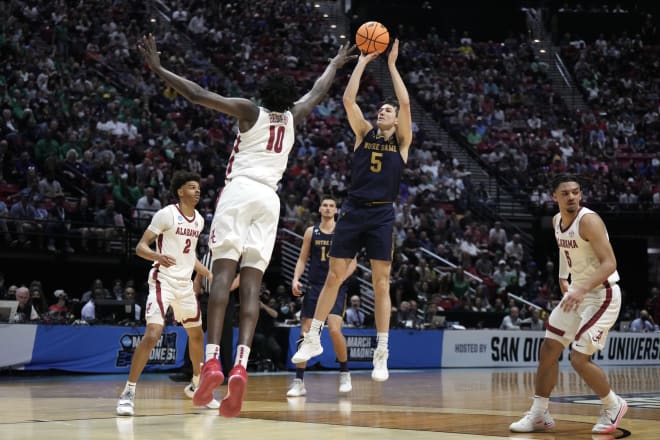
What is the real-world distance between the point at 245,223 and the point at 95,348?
27.2ft

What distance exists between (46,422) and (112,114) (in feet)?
46.6

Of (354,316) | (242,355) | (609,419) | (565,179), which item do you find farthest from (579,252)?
(354,316)

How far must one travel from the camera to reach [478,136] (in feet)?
89.2

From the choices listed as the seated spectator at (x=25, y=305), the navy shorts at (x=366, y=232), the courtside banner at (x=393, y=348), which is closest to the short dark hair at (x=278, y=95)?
the navy shorts at (x=366, y=232)

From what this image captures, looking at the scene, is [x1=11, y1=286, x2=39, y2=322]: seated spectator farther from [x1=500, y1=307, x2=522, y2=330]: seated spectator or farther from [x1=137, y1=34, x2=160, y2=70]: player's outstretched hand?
[x1=500, y1=307, x2=522, y2=330]: seated spectator

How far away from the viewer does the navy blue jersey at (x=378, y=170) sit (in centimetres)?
827

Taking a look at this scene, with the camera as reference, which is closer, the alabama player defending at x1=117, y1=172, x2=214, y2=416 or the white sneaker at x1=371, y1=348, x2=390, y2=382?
the white sneaker at x1=371, y1=348, x2=390, y2=382

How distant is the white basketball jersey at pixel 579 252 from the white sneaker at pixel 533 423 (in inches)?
41.0

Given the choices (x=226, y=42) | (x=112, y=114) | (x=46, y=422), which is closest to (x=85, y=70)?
(x=112, y=114)

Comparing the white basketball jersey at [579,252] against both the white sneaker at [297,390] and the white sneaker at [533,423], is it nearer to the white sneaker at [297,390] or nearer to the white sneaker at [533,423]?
the white sneaker at [533,423]

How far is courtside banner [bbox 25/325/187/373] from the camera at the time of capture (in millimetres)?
13117

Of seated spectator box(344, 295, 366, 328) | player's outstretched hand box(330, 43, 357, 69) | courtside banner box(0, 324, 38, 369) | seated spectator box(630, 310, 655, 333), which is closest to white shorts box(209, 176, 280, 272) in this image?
player's outstretched hand box(330, 43, 357, 69)

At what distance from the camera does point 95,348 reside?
13.6 metres

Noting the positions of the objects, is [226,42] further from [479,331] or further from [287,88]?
[287,88]
